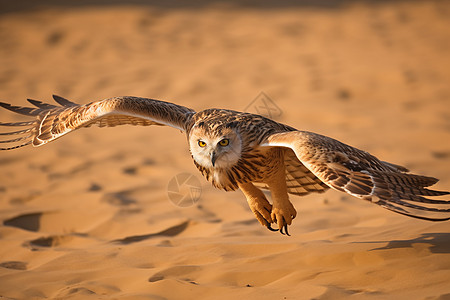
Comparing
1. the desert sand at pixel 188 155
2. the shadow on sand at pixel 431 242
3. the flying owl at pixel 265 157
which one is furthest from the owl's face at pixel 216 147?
the shadow on sand at pixel 431 242

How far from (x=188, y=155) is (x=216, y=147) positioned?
12.5 feet

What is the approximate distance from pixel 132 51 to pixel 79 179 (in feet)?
22.5

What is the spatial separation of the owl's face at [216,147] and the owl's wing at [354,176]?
13.8 inches

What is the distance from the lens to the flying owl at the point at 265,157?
11.8 ft

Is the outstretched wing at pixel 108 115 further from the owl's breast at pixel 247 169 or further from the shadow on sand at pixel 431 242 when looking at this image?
the shadow on sand at pixel 431 242

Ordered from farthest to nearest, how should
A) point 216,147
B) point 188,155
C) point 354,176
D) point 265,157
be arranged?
point 188,155 < point 265,157 < point 216,147 < point 354,176

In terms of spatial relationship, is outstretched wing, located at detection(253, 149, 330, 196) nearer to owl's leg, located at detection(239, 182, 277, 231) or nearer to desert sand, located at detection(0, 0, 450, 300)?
owl's leg, located at detection(239, 182, 277, 231)

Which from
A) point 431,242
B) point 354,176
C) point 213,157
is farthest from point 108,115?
point 431,242

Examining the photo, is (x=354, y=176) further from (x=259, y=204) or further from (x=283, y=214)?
(x=259, y=204)

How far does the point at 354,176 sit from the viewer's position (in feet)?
11.9

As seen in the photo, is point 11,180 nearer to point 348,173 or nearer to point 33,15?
point 348,173

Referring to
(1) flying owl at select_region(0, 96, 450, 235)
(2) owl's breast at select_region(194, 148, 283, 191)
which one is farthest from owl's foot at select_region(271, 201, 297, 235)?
(2) owl's breast at select_region(194, 148, 283, 191)

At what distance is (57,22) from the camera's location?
14.8 metres

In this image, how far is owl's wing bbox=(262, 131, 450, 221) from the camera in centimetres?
345
